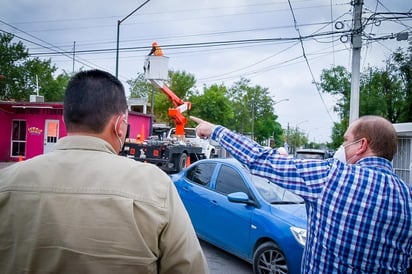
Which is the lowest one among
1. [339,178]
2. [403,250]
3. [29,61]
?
[403,250]

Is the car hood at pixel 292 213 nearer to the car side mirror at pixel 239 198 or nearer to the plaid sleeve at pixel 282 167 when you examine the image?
the car side mirror at pixel 239 198

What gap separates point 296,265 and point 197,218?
2.32 m

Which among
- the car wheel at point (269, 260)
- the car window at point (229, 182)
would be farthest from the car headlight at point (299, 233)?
the car window at point (229, 182)

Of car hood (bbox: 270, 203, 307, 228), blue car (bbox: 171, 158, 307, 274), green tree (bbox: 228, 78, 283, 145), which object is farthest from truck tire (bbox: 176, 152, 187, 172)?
green tree (bbox: 228, 78, 283, 145)

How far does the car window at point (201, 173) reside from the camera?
248 inches

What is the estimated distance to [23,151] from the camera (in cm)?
2092

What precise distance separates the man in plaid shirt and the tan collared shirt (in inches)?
35.1

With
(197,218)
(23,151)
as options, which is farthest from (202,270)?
(23,151)

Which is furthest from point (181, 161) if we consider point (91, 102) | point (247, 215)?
point (91, 102)

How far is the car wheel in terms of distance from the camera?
4.50 m

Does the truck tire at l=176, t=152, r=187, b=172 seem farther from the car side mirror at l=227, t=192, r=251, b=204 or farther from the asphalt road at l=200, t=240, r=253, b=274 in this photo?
the car side mirror at l=227, t=192, r=251, b=204

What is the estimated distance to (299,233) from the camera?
4309 mm

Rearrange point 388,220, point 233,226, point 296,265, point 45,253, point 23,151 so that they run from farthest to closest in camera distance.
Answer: point 23,151, point 233,226, point 296,265, point 388,220, point 45,253

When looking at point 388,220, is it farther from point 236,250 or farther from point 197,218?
point 197,218
